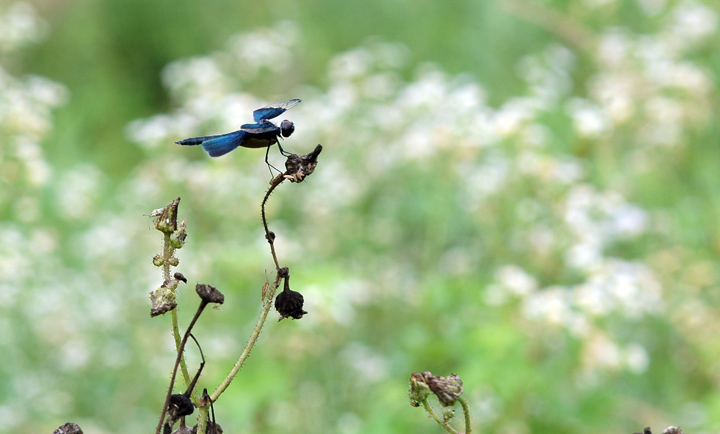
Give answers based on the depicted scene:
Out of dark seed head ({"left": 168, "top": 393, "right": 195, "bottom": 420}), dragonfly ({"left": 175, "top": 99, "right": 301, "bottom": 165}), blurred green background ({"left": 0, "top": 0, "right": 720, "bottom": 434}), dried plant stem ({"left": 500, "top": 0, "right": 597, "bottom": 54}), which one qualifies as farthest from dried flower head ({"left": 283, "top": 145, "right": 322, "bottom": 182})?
dried plant stem ({"left": 500, "top": 0, "right": 597, "bottom": 54})

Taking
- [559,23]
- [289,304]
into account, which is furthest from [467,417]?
[559,23]

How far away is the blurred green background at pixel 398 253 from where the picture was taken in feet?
11.5

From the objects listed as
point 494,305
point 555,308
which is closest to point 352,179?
point 494,305

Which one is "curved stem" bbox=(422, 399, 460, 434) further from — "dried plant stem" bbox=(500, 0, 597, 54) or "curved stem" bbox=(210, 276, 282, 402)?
"dried plant stem" bbox=(500, 0, 597, 54)

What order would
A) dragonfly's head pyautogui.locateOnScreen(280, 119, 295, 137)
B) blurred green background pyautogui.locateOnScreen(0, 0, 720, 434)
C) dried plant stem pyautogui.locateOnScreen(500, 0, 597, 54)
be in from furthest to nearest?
1. dried plant stem pyautogui.locateOnScreen(500, 0, 597, 54)
2. blurred green background pyautogui.locateOnScreen(0, 0, 720, 434)
3. dragonfly's head pyautogui.locateOnScreen(280, 119, 295, 137)

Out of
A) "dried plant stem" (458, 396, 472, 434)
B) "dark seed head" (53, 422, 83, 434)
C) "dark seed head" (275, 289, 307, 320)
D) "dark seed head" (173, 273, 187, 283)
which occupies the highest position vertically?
"dark seed head" (275, 289, 307, 320)

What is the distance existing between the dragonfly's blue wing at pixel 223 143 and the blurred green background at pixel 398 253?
2.63m

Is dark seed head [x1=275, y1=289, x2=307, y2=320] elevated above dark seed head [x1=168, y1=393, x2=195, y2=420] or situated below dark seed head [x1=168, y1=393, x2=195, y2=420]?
above

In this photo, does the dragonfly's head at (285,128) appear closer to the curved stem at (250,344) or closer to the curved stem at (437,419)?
the curved stem at (250,344)

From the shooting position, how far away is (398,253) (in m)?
4.97

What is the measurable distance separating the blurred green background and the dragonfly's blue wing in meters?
2.63

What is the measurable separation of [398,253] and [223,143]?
168 inches

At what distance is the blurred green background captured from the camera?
3.51 meters

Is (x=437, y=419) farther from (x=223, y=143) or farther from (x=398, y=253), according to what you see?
(x=398, y=253)
